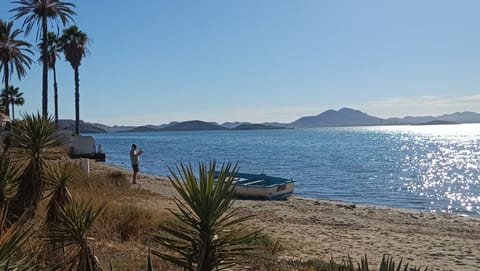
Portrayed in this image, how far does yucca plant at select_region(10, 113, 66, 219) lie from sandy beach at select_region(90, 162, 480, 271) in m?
2.17

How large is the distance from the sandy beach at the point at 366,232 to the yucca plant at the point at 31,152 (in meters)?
2.17

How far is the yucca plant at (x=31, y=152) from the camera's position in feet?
19.2

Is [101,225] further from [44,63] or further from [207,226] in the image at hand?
[44,63]

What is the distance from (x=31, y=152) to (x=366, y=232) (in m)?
12.5

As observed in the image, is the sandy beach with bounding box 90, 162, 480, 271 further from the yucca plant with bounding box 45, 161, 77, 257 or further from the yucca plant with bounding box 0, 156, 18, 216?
the yucca plant with bounding box 0, 156, 18, 216

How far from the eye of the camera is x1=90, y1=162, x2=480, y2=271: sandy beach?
11.5 m

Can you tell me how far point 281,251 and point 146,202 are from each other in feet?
22.8

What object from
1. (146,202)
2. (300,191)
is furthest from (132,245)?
(300,191)

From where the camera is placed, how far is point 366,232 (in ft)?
A: 51.7

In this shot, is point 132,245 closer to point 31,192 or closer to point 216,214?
point 31,192

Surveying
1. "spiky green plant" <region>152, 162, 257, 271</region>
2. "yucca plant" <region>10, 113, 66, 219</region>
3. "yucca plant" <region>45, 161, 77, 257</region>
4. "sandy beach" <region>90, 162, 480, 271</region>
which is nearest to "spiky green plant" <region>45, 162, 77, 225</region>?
"yucca plant" <region>45, 161, 77, 257</region>

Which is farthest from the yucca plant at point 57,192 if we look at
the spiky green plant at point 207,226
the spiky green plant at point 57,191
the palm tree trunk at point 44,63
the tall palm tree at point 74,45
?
the tall palm tree at point 74,45

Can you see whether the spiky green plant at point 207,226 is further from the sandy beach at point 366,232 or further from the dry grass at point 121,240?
the sandy beach at point 366,232

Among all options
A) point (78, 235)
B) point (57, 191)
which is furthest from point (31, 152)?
point (78, 235)
